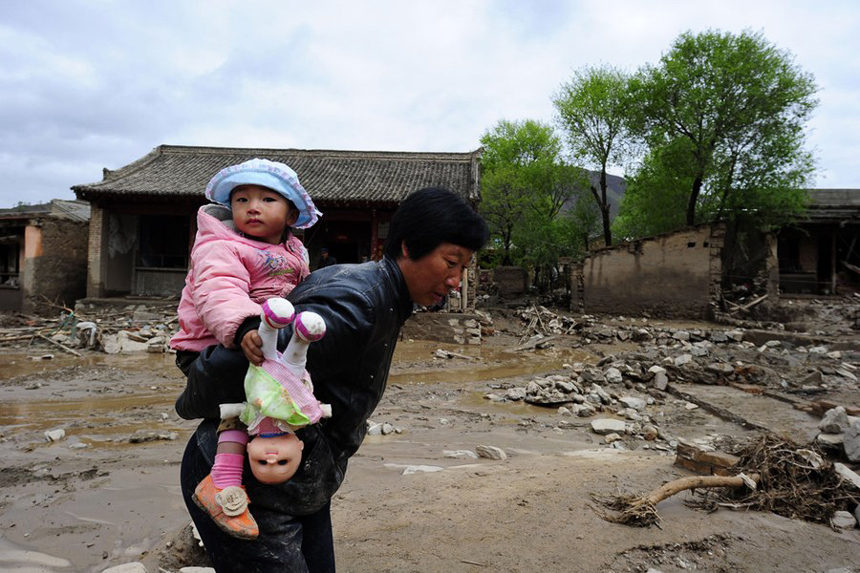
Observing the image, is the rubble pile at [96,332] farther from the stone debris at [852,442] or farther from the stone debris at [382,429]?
the stone debris at [852,442]

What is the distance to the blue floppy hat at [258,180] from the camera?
141 centimetres

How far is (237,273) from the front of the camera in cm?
132

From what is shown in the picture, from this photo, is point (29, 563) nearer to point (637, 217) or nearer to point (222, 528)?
point (222, 528)

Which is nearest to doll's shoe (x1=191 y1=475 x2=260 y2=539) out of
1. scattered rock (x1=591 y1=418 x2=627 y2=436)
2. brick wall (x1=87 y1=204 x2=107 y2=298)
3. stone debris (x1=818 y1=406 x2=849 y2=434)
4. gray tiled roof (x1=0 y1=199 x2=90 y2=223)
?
stone debris (x1=818 y1=406 x2=849 y2=434)

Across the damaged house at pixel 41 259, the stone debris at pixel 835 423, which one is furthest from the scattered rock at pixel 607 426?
the damaged house at pixel 41 259

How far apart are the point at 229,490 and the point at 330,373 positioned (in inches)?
12.9

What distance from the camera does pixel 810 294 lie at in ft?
60.1

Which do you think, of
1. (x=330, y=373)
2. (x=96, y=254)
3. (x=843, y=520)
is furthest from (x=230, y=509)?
(x=96, y=254)

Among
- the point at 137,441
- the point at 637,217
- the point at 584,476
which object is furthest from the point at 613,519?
the point at 637,217

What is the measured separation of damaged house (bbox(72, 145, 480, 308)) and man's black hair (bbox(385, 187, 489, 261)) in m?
12.7

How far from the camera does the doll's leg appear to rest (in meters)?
1.12

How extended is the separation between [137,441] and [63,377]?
169 inches

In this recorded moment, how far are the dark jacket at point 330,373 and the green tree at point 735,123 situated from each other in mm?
19113

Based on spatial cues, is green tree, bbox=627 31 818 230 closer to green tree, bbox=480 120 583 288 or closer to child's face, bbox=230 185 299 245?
green tree, bbox=480 120 583 288
